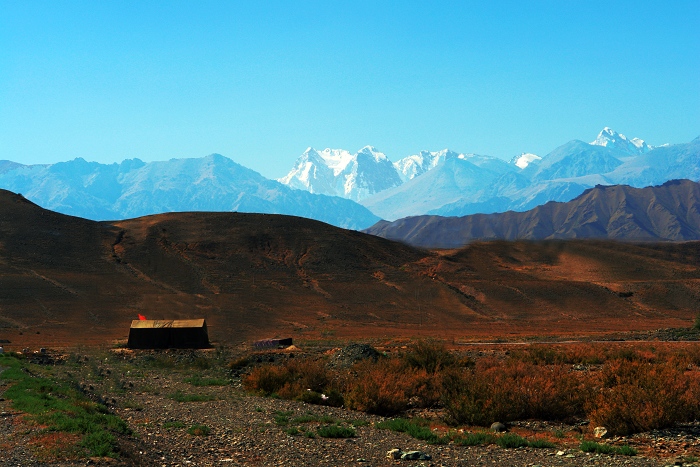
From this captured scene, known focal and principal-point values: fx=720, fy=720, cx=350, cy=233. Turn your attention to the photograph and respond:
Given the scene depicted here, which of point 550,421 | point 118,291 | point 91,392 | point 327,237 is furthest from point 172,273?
point 550,421

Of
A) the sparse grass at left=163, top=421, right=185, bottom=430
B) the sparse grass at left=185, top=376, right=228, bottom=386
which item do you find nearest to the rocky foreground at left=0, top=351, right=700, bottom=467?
the sparse grass at left=163, top=421, right=185, bottom=430

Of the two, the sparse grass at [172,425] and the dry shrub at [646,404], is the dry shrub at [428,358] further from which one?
the sparse grass at [172,425]

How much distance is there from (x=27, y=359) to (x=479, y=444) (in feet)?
106

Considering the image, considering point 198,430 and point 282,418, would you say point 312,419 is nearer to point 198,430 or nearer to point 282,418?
point 282,418

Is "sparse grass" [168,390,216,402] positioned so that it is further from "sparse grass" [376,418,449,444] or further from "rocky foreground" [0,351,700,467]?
"sparse grass" [376,418,449,444]

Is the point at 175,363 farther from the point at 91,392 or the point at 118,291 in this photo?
the point at 118,291

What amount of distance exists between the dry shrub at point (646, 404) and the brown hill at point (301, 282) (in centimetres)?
4205

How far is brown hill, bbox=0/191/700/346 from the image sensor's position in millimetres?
72312

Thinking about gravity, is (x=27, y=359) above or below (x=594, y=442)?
below

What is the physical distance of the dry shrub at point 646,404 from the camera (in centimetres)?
1798

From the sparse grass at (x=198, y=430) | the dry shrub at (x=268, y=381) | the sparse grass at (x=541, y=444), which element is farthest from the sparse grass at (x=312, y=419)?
the dry shrub at (x=268, y=381)

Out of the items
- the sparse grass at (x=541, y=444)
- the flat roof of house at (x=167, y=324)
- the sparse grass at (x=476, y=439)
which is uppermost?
the sparse grass at (x=541, y=444)

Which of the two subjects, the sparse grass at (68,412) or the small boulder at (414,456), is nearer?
the sparse grass at (68,412)

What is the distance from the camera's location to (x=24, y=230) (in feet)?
325
